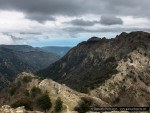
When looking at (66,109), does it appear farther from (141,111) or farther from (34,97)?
(141,111)

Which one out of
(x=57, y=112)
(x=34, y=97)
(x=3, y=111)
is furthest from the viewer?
(x=34, y=97)

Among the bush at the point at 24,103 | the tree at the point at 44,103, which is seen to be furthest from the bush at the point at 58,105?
the bush at the point at 24,103

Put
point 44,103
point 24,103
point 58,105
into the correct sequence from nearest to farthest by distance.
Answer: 1. point 58,105
2. point 44,103
3. point 24,103

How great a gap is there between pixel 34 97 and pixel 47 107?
2073 cm

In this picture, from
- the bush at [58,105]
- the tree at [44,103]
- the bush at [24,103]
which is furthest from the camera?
the bush at [24,103]

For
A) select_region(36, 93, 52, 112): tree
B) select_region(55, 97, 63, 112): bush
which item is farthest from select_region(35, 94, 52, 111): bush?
select_region(55, 97, 63, 112): bush

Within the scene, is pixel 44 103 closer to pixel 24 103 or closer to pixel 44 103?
pixel 44 103

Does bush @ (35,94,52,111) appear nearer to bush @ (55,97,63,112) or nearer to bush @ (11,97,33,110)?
bush @ (55,97,63,112)

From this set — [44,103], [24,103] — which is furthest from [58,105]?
[24,103]

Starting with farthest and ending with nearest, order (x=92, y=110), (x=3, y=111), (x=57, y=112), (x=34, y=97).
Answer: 1. (x=34, y=97)
2. (x=92, y=110)
3. (x=57, y=112)
4. (x=3, y=111)

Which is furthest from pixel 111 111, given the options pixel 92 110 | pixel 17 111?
pixel 17 111

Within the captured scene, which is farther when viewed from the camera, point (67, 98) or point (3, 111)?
point (67, 98)

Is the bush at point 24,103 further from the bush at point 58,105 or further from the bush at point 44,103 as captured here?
the bush at point 58,105

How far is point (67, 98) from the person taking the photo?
192m
